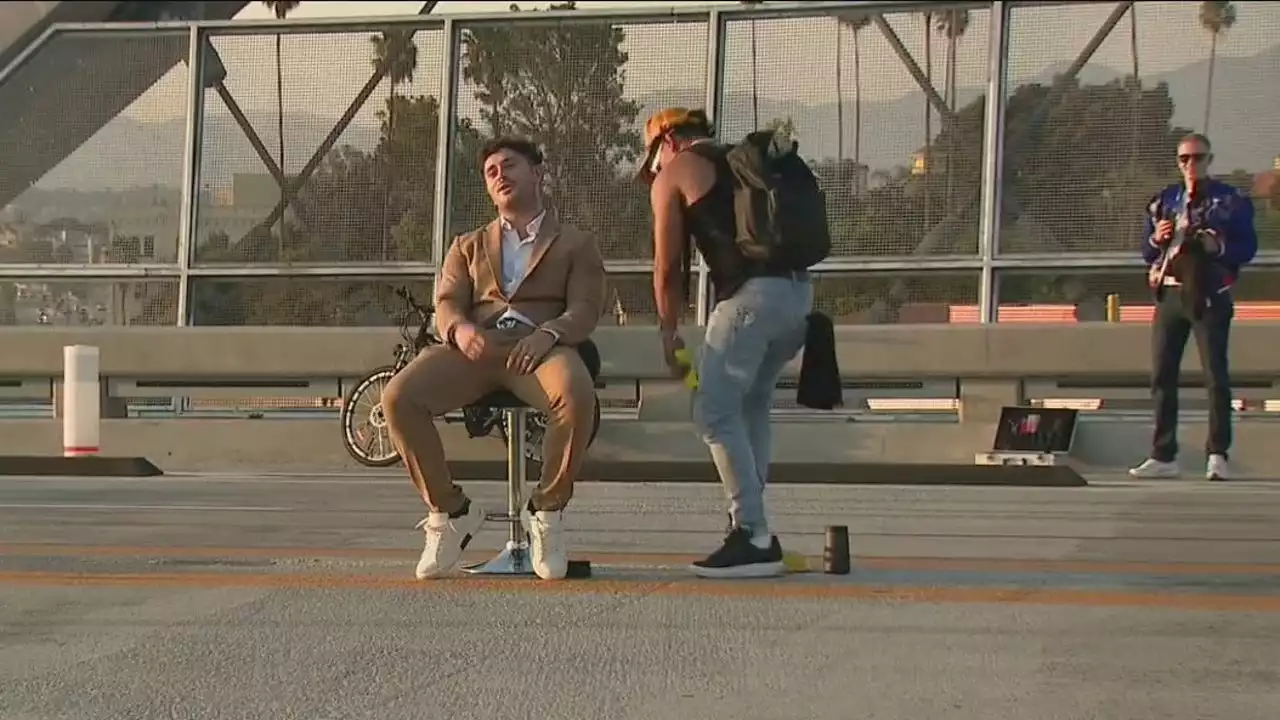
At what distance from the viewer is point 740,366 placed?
5750 mm

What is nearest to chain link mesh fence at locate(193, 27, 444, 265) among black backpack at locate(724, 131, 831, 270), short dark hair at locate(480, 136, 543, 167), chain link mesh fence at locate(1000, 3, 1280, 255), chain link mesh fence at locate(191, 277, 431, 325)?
chain link mesh fence at locate(191, 277, 431, 325)

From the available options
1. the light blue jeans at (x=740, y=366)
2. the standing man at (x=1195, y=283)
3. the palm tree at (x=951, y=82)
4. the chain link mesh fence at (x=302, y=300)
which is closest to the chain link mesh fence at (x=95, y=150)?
the chain link mesh fence at (x=302, y=300)

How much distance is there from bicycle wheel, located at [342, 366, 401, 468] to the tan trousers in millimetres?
6100

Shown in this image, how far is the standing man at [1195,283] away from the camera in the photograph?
10.1m

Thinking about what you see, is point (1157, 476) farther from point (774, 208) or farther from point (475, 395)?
point (475, 395)

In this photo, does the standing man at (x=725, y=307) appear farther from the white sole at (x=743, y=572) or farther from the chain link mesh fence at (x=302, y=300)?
the chain link mesh fence at (x=302, y=300)

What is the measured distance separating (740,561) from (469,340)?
1232mm

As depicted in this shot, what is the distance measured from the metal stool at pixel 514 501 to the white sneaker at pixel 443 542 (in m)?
0.18

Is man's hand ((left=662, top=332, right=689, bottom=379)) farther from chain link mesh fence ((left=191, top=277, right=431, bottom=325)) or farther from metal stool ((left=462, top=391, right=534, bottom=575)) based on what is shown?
chain link mesh fence ((left=191, top=277, right=431, bottom=325))

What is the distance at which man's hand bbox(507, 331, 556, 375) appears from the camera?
5.57 m

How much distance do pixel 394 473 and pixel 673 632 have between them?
6687 mm

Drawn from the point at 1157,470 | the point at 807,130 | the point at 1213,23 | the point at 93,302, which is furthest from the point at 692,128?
the point at 93,302

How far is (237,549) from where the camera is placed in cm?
679

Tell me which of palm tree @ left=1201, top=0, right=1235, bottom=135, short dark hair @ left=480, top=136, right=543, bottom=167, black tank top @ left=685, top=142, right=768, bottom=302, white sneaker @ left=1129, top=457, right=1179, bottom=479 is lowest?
white sneaker @ left=1129, top=457, right=1179, bottom=479
